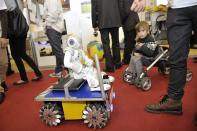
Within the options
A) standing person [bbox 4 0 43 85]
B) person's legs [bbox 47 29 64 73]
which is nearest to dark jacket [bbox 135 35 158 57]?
person's legs [bbox 47 29 64 73]

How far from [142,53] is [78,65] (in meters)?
1.07

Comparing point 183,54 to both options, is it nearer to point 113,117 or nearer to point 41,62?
point 113,117

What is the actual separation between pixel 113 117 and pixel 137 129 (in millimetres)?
308

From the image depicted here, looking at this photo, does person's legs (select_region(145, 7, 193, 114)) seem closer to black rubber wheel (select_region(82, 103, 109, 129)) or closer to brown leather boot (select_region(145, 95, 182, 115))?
brown leather boot (select_region(145, 95, 182, 115))

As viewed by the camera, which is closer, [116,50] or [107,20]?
[107,20]

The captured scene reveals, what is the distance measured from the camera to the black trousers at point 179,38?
187cm

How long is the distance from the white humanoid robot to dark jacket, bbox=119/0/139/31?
1672 mm

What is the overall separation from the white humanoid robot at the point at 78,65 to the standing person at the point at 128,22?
1.68m

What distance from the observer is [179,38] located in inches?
75.4

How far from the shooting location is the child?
305 centimetres

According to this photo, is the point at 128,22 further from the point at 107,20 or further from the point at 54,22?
the point at 54,22

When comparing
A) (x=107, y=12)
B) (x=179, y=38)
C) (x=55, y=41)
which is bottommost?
(x=55, y=41)

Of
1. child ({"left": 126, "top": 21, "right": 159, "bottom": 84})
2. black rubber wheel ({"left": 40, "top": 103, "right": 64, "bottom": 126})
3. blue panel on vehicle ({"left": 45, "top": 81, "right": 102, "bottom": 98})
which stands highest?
child ({"left": 126, "top": 21, "right": 159, "bottom": 84})

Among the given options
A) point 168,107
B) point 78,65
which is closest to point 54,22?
point 78,65
